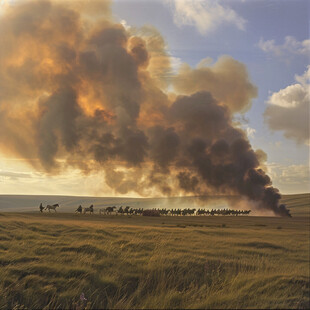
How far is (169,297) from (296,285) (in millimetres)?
3616

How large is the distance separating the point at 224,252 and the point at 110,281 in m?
7.72

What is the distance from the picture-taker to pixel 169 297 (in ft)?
25.0

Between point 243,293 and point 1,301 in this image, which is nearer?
point 243,293

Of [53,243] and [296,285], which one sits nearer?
[296,285]

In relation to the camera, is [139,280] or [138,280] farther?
[138,280]

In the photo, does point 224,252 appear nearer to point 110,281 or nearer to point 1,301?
point 110,281

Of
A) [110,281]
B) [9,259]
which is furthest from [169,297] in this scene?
[9,259]

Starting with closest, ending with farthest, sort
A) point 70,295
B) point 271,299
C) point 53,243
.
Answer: point 271,299 < point 70,295 < point 53,243

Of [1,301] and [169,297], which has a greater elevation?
[169,297]

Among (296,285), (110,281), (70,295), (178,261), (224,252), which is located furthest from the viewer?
(224,252)

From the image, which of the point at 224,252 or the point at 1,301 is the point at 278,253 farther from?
the point at 1,301

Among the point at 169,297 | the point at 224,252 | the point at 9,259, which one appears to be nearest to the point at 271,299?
the point at 169,297

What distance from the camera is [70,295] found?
31.3 ft

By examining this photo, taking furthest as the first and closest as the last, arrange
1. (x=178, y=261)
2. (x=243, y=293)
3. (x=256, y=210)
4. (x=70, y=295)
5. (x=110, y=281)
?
(x=256, y=210), (x=178, y=261), (x=110, y=281), (x=70, y=295), (x=243, y=293)
